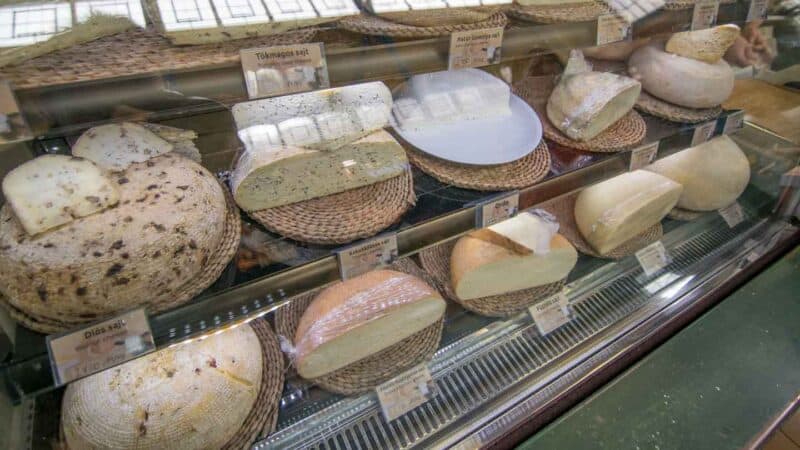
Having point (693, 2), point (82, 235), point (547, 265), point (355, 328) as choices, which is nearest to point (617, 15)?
point (693, 2)

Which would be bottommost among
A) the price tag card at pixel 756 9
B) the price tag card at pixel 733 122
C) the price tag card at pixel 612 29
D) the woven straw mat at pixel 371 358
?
the woven straw mat at pixel 371 358

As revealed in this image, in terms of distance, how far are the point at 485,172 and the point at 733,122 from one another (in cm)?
102

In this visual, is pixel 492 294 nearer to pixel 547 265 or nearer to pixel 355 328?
pixel 547 265

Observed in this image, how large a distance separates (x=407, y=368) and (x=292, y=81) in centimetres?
82

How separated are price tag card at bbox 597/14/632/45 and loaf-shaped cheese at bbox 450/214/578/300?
57 cm

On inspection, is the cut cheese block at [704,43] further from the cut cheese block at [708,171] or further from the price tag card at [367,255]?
the price tag card at [367,255]

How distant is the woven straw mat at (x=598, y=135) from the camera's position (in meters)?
1.35

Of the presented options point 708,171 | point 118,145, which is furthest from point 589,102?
point 118,145

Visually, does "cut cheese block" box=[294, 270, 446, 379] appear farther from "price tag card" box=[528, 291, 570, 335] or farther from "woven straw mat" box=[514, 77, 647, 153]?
"woven straw mat" box=[514, 77, 647, 153]

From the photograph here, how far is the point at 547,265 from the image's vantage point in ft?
4.82

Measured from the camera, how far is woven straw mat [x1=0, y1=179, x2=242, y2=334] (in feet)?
2.37

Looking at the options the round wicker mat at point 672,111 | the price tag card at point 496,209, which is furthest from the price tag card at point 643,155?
the price tag card at point 496,209

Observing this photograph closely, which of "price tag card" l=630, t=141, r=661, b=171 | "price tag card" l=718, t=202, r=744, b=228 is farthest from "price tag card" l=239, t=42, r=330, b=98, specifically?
"price tag card" l=718, t=202, r=744, b=228

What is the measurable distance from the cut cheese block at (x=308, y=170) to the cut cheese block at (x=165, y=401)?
335 millimetres
